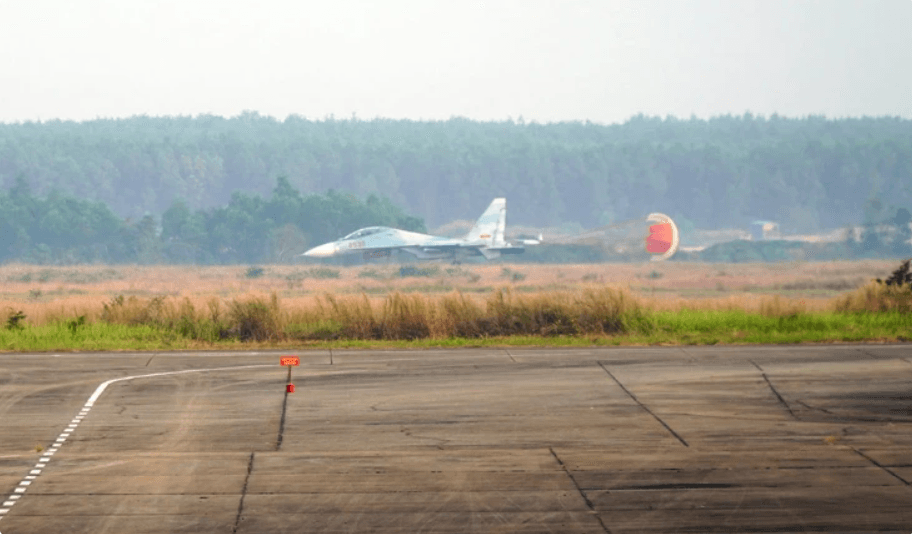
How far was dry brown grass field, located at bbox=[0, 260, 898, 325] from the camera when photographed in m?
65.4

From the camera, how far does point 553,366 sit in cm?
2092

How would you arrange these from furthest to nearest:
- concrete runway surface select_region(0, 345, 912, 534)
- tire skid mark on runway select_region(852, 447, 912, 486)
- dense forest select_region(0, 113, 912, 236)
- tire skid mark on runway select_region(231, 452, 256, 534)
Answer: dense forest select_region(0, 113, 912, 236)
tire skid mark on runway select_region(852, 447, 912, 486)
concrete runway surface select_region(0, 345, 912, 534)
tire skid mark on runway select_region(231, 452, 256, 534)

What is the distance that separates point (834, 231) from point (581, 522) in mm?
159944

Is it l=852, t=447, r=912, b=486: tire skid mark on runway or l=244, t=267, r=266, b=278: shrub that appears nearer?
l=852, t=447, r=912, b=486: tire skid mark on runway

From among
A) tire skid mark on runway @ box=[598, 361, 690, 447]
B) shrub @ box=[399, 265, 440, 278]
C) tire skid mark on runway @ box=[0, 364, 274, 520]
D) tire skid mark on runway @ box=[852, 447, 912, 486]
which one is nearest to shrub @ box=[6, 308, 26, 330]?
tire skid mark on runway @ box=[0, 364, 274, 520]

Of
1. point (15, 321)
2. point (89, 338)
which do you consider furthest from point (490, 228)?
point (89, 338)

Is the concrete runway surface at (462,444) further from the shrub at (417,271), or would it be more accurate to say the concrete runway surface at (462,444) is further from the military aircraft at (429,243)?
the military aircraft at (429,243)

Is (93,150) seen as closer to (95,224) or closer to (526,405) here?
(95,224)

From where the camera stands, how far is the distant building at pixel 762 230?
154250 mm

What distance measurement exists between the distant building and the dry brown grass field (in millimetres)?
58314

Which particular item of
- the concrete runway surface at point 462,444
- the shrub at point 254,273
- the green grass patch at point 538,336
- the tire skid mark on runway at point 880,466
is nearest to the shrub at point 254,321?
the green grass patch at point 538,336

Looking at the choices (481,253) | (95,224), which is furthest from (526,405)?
(95,224)

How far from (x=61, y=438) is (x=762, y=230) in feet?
483

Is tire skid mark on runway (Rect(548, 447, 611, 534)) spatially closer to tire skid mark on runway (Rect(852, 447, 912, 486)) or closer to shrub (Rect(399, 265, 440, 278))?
tire skid mark on runway (Rect(852, 447, 912, 486))
